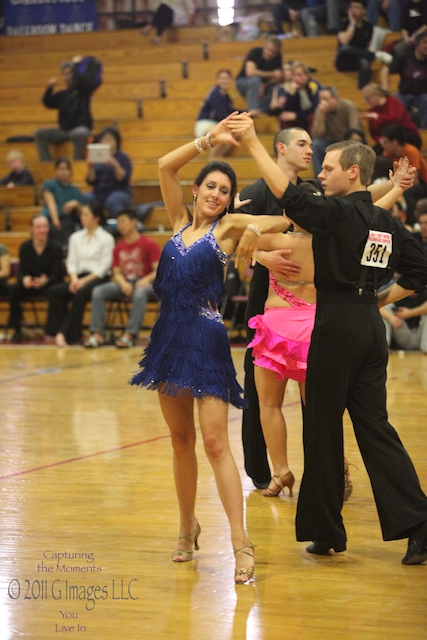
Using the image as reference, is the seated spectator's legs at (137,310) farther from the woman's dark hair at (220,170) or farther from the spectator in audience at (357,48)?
the woman's dark hair at (220,170)

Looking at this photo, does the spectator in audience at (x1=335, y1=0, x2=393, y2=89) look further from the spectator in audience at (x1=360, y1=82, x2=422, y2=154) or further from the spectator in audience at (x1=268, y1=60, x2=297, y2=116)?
the spectator in audience at (x1=360, y1=82, x2=422, y2=154)

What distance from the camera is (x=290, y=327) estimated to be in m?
5.04

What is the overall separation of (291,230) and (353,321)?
3.80 feet

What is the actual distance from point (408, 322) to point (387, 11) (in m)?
6.65

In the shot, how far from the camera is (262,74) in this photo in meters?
14.2

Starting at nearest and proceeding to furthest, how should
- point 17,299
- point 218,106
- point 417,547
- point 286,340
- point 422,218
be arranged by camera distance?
1. point 417,547
2. point 286,340
3. point 422,218
4. point 17,299
5. point 218,106

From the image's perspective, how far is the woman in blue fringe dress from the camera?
3.97 m

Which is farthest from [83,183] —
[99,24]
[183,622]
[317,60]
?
[183,622]

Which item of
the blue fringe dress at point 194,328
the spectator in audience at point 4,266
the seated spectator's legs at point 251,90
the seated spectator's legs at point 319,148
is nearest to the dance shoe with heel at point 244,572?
the blue fringe dress at point 194,328

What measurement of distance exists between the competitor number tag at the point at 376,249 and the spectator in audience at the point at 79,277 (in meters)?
8.13

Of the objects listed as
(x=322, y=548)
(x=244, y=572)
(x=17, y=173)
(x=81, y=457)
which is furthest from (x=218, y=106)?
(x=244, y=572)

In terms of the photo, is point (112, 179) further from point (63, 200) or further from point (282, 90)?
point (282, 90)

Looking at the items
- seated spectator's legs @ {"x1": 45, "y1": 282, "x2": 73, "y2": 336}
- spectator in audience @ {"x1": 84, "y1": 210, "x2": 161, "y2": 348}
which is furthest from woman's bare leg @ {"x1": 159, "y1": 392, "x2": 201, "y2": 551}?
seated spectator's legs @ {"x1": 45, "y1": 282, "x2": 73, "y2": 336}

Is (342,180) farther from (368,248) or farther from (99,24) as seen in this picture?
(99,24)
